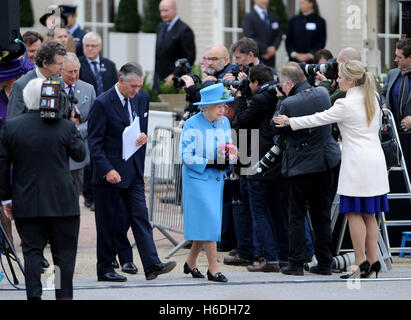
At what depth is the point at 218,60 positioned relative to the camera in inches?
518

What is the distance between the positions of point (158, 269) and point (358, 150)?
6.83ft

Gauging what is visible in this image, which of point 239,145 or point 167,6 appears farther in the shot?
point 167,6

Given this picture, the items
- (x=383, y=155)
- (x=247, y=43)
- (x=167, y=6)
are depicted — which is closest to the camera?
(x=383, y=155)

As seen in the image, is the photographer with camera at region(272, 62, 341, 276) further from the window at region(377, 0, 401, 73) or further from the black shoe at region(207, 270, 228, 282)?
the window at region(377, 0, 401, 73)

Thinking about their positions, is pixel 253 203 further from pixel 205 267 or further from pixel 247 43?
pixel 247 43

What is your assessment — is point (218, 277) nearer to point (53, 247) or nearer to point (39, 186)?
point (53, 247)

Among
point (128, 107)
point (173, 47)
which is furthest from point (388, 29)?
point (128, 107)

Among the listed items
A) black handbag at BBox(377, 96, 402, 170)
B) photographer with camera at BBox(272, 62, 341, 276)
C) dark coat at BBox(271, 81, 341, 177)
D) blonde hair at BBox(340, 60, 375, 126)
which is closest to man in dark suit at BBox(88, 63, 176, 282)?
photographer with camera at BBox(272, 62, 341, 276)

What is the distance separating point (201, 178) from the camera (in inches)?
438

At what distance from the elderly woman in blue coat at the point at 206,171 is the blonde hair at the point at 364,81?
1.10 m
